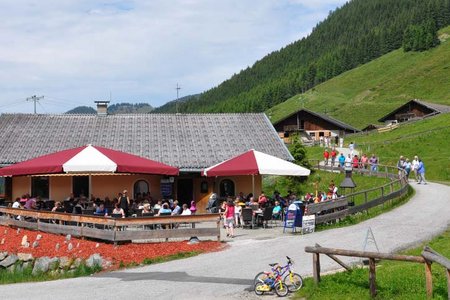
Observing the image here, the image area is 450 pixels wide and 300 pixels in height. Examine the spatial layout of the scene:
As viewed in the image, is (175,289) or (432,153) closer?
(175,289)

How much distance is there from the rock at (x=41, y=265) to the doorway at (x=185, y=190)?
40.9ft

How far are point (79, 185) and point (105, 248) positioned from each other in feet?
34.7

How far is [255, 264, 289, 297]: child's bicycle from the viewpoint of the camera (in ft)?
40.0

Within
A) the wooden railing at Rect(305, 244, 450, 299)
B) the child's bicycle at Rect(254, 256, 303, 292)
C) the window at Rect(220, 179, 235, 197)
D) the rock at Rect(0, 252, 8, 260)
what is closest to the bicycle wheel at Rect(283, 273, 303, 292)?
the child's bicycle at Rect(254, 256, 303, 292)

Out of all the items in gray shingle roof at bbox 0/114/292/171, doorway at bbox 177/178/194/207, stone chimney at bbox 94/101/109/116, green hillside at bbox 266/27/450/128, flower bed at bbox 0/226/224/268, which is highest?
green hillside at bbox 266/27/450/128

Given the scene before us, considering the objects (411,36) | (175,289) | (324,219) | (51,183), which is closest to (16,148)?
(51,183)

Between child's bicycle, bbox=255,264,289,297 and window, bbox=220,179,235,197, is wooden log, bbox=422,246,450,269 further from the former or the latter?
window, bbox=220,179,235,197

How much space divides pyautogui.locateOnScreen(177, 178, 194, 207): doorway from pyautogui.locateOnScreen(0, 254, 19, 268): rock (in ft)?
39.7

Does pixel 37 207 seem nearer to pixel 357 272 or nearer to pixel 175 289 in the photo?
pixel 175 289

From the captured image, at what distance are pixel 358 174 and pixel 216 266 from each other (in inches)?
981

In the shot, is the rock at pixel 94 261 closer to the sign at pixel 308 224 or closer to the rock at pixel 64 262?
the rock at pixel 64 262

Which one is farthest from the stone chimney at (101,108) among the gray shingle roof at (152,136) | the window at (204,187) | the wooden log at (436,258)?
the wooden log at (436,258)

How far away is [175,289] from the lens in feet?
43.5

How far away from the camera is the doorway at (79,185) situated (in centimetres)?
2828
